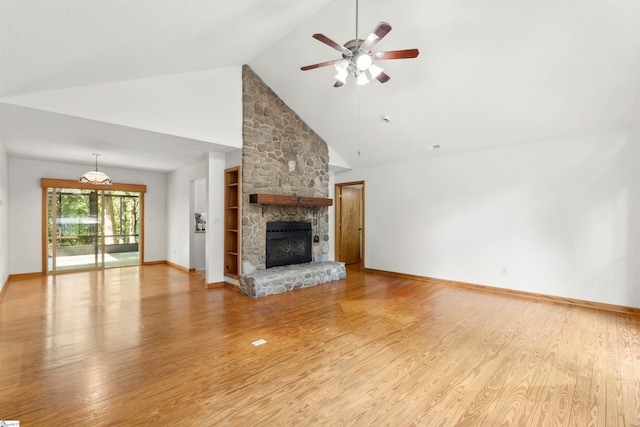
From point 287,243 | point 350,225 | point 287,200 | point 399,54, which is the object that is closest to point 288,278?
point 287,243

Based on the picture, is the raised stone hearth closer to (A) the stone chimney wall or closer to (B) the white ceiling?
(A) the stone chimney wall

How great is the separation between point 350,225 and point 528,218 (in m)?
4.17

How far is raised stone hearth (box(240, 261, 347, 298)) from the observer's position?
192 inches

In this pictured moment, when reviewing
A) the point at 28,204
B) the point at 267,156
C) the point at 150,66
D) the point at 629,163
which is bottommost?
the point at 28,204

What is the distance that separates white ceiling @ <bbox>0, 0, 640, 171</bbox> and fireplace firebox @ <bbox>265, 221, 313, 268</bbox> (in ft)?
6.32

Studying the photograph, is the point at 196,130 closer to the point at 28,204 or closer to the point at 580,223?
the point at 28,204

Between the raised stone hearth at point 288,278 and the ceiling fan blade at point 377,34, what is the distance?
3709 millimetres

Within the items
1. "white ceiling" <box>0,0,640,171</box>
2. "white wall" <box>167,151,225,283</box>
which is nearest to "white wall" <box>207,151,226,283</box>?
"white wall" <box>167,151,225,283</box>

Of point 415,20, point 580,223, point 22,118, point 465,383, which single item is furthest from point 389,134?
point 22,118

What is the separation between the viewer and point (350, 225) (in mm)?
8094

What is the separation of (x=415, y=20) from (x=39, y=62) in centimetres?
386

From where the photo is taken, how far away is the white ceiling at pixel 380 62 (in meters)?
2.54

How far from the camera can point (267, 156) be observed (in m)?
5.59

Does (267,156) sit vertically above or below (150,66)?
below
